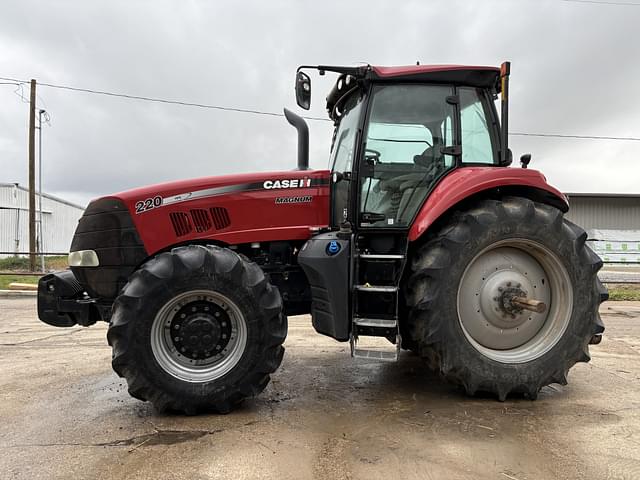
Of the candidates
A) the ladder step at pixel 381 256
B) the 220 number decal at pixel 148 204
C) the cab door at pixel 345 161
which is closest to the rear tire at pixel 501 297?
the ladder step at pixel 381 256

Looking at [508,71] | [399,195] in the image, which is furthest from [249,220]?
[508,71]

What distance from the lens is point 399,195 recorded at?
374 centimetres

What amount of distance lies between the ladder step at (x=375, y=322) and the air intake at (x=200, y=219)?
55.9 inches

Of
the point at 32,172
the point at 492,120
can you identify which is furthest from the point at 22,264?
the point at 492,120

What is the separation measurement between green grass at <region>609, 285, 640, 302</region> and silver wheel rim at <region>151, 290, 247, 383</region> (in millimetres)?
9884

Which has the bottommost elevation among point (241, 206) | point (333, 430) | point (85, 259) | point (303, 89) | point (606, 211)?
point (333, 430)

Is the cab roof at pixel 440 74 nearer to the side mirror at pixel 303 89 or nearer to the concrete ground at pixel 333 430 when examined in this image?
the side mirror at pixel 303 89

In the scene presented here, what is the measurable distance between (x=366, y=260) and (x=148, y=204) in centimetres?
179

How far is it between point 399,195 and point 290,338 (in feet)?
9.85

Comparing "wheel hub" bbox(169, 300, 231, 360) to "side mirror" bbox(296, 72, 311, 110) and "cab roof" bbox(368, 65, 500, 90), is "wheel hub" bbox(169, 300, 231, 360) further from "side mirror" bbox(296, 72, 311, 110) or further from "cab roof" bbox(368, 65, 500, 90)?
"cab roof" bbox(368, 65, 500, 90)

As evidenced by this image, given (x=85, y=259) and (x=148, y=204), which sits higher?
(x=148, y=204)

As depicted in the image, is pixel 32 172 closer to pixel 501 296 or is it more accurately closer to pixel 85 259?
pixel 85 259

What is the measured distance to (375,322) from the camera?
11.3 feet

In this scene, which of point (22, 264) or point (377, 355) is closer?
point (377, 355)
